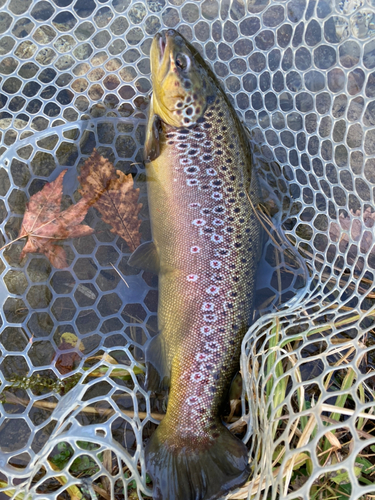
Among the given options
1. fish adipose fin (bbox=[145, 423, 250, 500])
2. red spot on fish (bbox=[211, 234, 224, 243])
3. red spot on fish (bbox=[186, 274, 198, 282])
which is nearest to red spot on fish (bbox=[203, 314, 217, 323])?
red spot on fish (bbox=[186, 274, 198, 282])

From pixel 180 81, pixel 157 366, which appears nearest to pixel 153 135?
pixel 180 81

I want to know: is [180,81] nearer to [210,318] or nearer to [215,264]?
[215,264]

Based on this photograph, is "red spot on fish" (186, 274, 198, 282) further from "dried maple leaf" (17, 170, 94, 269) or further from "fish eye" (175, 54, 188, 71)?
"fish eye" (175, 54, 188, 71)

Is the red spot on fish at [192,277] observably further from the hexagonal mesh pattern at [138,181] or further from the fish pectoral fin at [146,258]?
the hexagonal mesh pattern at [138,181]

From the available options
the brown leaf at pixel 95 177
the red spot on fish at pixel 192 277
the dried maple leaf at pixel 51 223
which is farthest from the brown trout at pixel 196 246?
the dried maple leaf at pixel 51 223

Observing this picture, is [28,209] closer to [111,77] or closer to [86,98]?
[86,98]

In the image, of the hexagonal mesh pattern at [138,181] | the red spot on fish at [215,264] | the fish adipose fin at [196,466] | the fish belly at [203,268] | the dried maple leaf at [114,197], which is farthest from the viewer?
the dried maple leaf at [114,197]

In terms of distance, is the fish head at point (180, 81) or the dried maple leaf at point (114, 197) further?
the dried maple leaf at point (114, 197)
